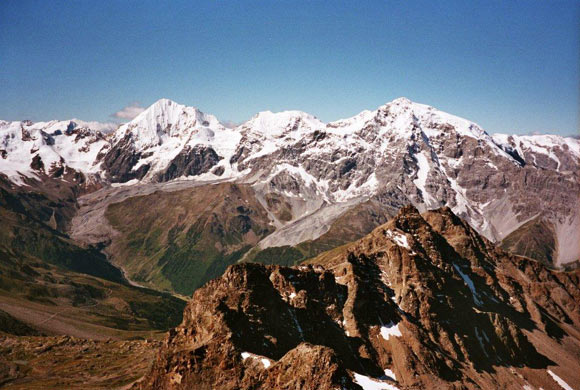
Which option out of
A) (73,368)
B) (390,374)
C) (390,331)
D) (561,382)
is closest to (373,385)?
(390,374)

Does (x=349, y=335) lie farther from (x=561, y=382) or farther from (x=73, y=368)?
(x=73, y=368)

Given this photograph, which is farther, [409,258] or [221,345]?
[409,258]

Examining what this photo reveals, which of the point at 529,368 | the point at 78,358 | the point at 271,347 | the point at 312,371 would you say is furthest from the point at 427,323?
the point at 78,358

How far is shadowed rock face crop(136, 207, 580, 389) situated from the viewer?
251 feet

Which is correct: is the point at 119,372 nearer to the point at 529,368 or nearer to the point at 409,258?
the point at 409,258

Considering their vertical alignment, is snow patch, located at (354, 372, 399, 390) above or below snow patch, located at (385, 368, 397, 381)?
above

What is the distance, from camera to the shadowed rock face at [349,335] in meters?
76.5

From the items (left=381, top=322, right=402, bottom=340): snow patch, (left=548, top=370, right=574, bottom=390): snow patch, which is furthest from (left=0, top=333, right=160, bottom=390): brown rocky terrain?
(left=548, top=370, right=574, bottom=390): snow patch

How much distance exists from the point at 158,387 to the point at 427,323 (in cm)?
11569

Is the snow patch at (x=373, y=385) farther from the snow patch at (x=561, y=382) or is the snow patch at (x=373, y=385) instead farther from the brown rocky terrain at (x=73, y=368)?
the snow patch at (x=561, y=382)

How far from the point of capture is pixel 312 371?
6109 cm

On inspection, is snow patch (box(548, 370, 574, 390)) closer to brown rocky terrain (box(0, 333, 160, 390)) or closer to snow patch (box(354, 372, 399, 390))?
snow patch (box(354, 372, 399, 390))

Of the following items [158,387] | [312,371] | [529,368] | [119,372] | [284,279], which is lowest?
[529,368]

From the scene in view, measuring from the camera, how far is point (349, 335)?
13862cm
